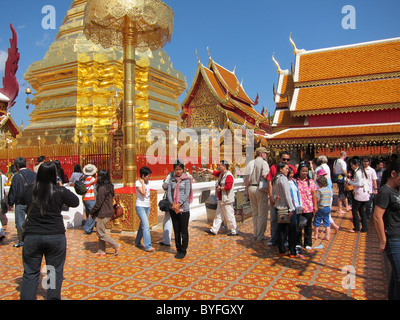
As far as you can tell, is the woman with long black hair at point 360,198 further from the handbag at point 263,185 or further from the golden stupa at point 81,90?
the golden stupa at point 81,90

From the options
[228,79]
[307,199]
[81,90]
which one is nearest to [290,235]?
[307,199]

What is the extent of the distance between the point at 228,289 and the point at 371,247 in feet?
10.6

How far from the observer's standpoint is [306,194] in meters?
5.34

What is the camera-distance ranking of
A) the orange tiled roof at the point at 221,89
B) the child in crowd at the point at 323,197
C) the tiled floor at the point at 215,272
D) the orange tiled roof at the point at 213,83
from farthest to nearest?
the orange tiled roof at the point at 213,83
the orange tiled roof at the point at 221,89
the child in crowd at the point at 323,197
the tiled floor at the point at 215,272

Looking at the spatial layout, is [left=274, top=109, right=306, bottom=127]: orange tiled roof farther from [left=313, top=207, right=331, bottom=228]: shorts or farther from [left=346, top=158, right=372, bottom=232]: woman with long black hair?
[left=313, top=207, right=331, bottom=228]: shorts

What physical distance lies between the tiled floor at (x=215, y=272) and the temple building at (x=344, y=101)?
6.40 m

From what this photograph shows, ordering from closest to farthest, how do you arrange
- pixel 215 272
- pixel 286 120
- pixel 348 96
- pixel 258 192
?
pixel 215 272, pixel 258 192, pixel 348 96, pixel 286 120

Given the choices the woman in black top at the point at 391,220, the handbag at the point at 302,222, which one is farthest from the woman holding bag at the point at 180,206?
the woman in black top at the point at 391,220

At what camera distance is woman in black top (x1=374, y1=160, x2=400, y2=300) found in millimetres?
2705

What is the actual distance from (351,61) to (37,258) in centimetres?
1473

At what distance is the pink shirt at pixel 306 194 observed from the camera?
5.32 meters

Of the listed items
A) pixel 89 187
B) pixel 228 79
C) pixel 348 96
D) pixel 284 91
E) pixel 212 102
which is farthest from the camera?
pixel 228 79

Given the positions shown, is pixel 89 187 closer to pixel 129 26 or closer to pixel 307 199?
pixel 129 26

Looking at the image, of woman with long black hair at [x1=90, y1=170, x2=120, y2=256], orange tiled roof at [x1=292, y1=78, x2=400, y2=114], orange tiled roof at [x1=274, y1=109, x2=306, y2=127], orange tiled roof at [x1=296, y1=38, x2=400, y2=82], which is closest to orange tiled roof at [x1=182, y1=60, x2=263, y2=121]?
orange tiled roof at [x1=296, y1=38, x2=400, y2=82]
